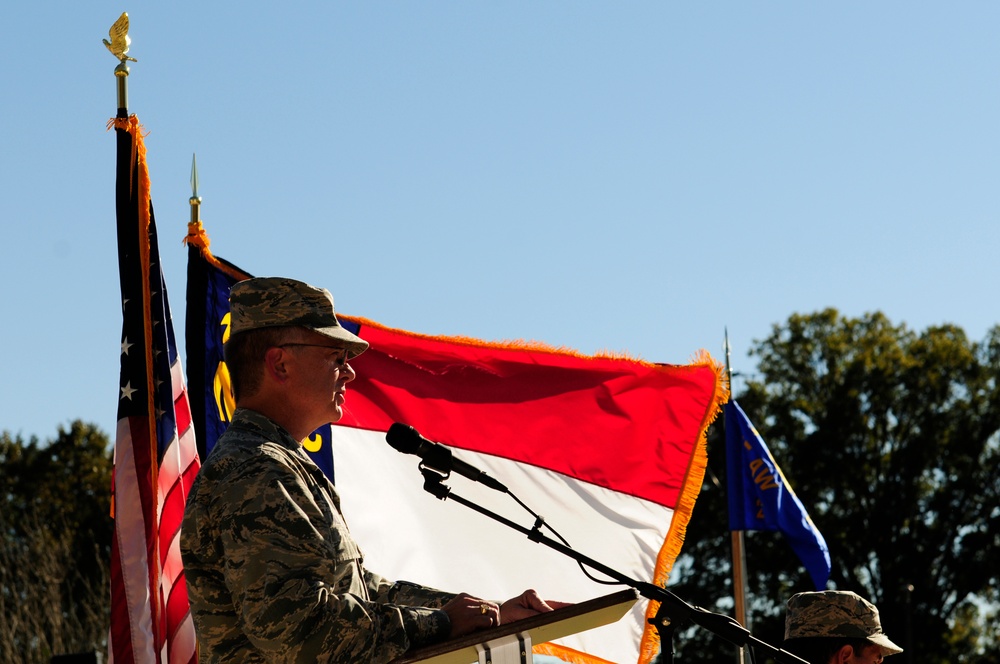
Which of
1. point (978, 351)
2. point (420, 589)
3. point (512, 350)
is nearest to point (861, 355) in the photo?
point (978, 351)

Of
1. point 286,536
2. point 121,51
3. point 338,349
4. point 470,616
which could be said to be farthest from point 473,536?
point 286,536

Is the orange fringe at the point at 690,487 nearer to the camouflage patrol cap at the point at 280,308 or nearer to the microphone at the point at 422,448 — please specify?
the microphone at the point at 422,448

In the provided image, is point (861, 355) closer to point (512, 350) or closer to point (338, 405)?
point (512, 350)

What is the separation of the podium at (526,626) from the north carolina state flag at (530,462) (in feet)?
15.1

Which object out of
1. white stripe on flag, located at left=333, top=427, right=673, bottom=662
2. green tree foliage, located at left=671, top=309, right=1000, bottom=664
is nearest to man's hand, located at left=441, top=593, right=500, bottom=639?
white stripe on flag, located at left=333, top=427, right=673, bottom=662

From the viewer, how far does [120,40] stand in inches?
279

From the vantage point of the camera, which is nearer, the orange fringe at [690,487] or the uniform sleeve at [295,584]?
the uniform sleeve at [295,584]

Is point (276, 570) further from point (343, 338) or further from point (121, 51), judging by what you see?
point (121, 51)

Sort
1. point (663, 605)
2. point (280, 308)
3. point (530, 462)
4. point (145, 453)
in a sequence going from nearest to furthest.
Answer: point (280, 308)
point (663, 605)
point (145, 453)
point (530, 462)

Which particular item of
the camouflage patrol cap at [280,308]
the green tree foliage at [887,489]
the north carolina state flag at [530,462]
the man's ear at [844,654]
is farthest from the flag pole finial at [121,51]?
the green tree foliage at [887,489]

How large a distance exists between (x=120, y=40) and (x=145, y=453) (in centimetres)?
232

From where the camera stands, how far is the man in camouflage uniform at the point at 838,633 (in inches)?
239

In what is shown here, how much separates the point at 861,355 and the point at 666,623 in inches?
1313

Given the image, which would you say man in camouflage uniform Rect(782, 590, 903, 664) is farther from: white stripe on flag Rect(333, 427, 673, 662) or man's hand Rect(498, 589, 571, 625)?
man's hand Rect(498, 589, 571, 625)
